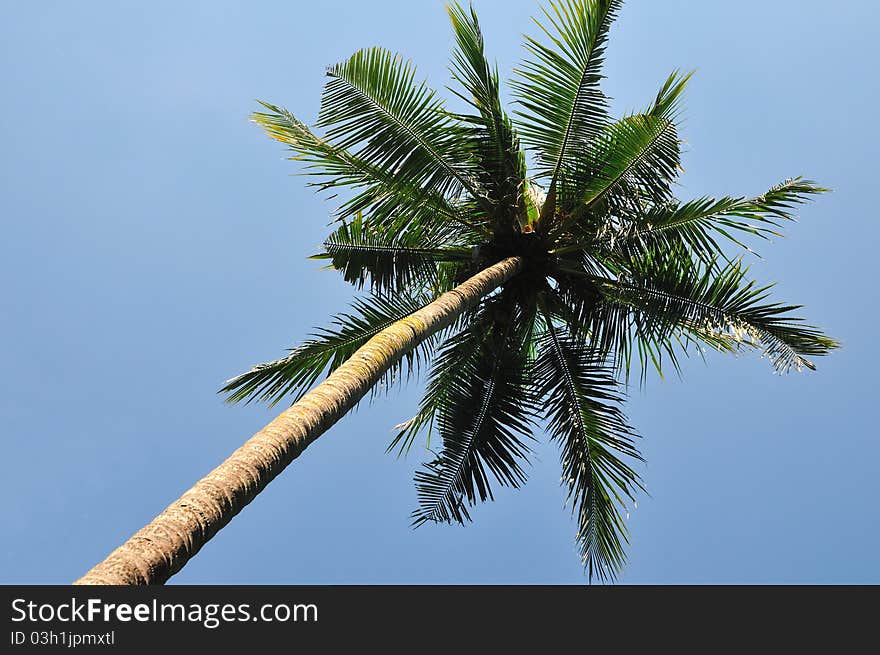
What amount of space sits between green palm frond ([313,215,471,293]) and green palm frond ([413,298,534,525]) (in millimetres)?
1071

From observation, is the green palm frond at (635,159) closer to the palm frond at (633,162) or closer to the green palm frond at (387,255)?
the palm frond at (633,162)

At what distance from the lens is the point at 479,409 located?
957cm

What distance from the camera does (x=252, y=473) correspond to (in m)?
3.80

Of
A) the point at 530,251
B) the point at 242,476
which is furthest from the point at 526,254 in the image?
the point at 242,476

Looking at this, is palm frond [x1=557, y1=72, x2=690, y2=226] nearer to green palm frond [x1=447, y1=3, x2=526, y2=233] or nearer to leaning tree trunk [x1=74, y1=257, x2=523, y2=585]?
green palm frond [x1=447, y1=3, x2=526, y2=233]

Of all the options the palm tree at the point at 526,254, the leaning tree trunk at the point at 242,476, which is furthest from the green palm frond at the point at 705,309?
the leaning tree trunk at the point at 242,476

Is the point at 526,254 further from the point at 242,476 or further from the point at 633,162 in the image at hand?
the point at 242,476

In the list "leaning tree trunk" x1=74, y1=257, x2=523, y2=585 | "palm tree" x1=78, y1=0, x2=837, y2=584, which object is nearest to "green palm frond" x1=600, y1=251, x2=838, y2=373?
"palm tree" x1=78, y1=0, x2=837, y2=584

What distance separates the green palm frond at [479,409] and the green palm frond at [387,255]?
1.07m

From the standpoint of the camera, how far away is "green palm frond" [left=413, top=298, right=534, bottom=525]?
9367 millimetres

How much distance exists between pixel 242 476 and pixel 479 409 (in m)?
6.09
